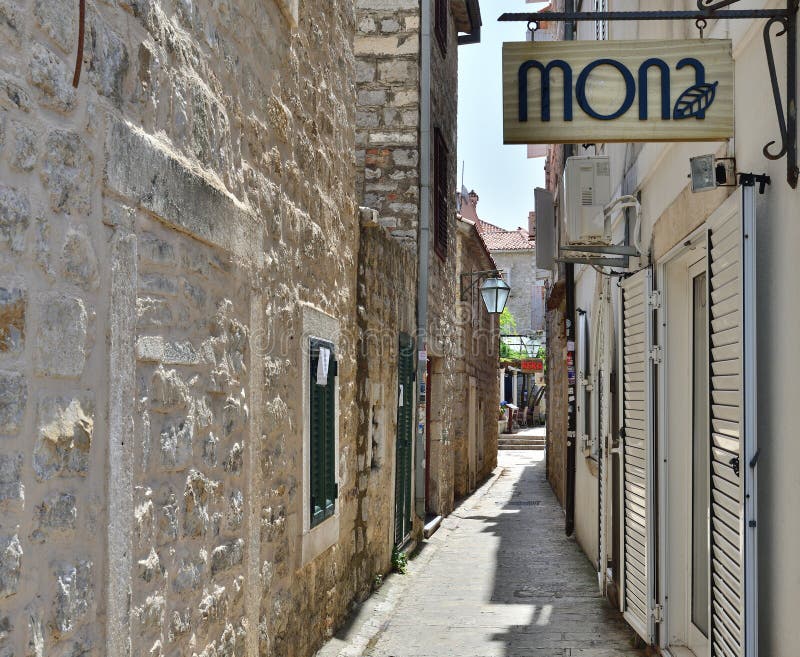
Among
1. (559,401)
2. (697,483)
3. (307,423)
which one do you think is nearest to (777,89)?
(697,483)

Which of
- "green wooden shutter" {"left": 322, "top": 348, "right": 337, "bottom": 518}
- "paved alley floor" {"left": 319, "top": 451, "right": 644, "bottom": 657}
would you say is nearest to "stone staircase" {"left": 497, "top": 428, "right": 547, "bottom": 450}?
"paved alley floor" {"left": 319, "top": 451, "right": 644, "bottom": 657}

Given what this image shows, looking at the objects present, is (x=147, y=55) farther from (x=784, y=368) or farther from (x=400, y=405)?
(x=400, y=405)

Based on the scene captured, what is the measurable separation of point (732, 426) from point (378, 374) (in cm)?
416

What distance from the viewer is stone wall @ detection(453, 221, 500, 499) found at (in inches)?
594

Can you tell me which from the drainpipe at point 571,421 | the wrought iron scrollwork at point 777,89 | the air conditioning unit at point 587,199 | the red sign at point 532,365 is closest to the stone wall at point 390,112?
the drainpipe at point 571,421

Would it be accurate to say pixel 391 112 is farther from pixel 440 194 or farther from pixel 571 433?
pixel 571 433

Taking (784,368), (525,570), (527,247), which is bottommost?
(525,570)

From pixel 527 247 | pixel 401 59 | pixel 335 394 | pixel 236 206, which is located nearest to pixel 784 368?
pixel 236 206

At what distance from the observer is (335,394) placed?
6113 millimetres

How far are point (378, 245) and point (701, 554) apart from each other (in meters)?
3.36

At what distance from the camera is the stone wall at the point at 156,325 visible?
2.29 m

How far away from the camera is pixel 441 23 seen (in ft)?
38.6

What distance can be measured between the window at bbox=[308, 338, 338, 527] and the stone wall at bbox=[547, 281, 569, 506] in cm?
719

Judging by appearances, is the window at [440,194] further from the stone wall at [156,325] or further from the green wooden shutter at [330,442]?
the stone wall at [156,325]
